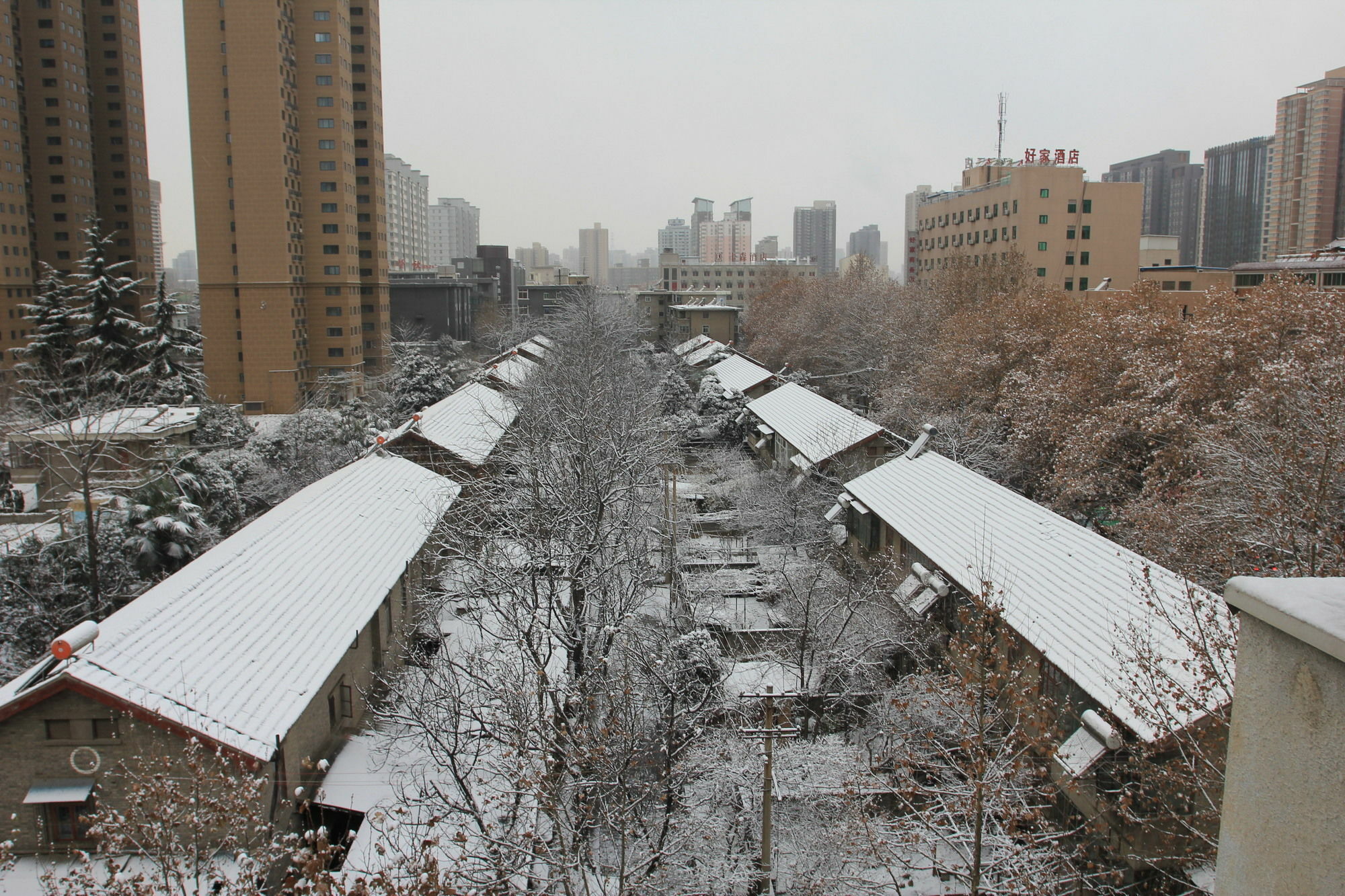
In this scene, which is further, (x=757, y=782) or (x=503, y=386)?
(x=503, y=386)

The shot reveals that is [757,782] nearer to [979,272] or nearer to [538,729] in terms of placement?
[538,729]

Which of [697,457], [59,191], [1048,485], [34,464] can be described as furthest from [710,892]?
[59,191]

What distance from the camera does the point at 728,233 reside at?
7534 inches

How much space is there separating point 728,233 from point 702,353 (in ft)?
458

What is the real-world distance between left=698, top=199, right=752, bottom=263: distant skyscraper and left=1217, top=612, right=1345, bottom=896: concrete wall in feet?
610

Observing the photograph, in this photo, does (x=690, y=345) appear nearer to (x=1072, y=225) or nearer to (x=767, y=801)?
(x=1072, y=225)

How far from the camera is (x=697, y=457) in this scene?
125 ft

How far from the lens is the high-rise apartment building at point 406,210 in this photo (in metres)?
118

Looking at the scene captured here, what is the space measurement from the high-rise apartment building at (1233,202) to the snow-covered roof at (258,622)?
126482 mm

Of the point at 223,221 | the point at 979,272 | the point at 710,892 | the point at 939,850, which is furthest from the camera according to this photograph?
the point at 223,221

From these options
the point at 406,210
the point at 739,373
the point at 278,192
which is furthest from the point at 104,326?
the point at 406,210

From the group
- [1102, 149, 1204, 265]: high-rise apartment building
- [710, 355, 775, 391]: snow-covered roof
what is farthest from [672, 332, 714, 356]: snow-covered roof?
[1102, 149, 1204, 265]: high-rise apartment building

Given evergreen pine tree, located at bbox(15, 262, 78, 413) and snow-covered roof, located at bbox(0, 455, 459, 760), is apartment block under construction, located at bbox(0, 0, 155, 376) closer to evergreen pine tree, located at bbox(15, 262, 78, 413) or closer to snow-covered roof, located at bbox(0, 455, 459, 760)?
evergreen pine tree, located at bbox(15, 262, 78, 413)

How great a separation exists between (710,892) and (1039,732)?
442cm
